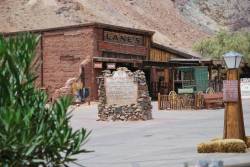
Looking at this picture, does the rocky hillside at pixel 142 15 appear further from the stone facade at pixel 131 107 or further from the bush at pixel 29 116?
the bush at pixel 29 116

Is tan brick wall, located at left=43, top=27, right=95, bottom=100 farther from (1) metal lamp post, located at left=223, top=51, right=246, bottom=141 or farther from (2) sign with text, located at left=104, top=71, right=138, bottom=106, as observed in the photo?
(1) metal lamp post, located at left=223, top=51, right=246, bottom=141

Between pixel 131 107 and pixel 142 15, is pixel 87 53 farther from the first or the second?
pixel 142 15

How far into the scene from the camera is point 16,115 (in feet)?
18.1

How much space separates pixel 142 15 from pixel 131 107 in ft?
206

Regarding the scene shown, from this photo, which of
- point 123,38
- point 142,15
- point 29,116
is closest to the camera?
point 29,116

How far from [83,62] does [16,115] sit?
3755cm

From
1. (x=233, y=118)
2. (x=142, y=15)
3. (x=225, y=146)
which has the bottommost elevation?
(x=225, y=146)

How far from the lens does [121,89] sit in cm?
2539

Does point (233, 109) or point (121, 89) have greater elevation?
point (121, 89)

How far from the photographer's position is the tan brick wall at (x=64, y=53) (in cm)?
4394

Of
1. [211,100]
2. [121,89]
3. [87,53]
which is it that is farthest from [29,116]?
[87,53]

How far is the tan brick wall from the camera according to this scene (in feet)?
144

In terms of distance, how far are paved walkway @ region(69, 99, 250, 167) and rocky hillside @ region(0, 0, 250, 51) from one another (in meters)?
43.1

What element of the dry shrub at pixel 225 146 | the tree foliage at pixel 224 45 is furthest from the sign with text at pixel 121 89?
the tree foliage at pixel 224 45
